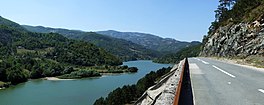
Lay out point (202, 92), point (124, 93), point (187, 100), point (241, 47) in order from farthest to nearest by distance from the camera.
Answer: point (124, 93), point (241, 47), point (202, 92), point (187, 100)

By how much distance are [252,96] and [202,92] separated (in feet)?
5.01

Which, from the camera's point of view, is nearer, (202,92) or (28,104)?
(202,92)

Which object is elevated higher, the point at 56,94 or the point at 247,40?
the point at 247,40

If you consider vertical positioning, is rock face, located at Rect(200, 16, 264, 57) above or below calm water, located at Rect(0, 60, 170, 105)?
above

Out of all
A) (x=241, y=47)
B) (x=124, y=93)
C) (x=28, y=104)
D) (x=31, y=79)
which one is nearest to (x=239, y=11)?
(x=241, y=47)

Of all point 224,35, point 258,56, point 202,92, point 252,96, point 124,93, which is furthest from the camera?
point 224,35

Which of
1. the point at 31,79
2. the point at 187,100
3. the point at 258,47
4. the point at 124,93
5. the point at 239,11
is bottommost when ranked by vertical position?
the point at 31,79

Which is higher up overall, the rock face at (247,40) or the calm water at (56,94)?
the rock face at (247,40)

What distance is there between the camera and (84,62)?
621ft

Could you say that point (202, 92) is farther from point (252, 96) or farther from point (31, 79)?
point (31, 79)

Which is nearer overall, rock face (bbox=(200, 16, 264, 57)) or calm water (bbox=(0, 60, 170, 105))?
rock face (bbox=(200, 16, 264, 57))

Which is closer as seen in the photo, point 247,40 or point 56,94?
point 247,40

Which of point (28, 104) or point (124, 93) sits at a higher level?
point (124, 93)

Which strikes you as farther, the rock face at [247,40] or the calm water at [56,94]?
the calm water at [56,94]
